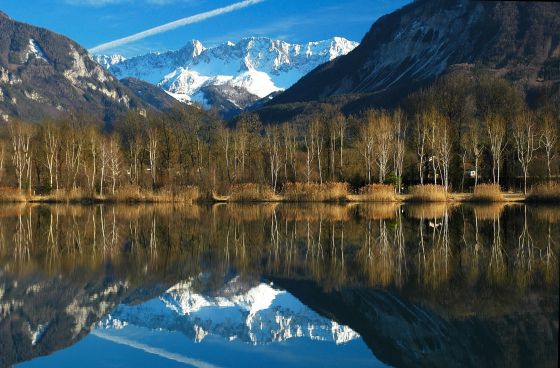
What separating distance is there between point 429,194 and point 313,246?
3020 centimetres

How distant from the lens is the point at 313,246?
25531 mm

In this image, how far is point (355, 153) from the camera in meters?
69.4

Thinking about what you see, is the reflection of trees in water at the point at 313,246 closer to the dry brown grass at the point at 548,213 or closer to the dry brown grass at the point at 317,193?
the dry brown grass at the point at 548,213

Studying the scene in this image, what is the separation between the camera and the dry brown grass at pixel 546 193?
48062 millimetres

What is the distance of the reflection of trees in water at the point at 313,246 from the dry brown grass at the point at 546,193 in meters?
9.91

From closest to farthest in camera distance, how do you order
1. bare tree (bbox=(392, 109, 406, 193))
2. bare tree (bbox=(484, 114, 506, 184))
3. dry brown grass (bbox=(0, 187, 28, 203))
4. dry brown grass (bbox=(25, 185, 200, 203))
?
bare tree (bbox=(484, 114, 506, 184)) → dry brown grass (bbox=(25, 185, 200, 203)) → bare tree (bbox=(392, 109, 406, 193)) → dry brown grass (bbox=(0, 187, 28, 203))

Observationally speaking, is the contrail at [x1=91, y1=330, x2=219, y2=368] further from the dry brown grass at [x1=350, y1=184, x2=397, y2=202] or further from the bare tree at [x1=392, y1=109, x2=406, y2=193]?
the bare tree at [x1=392, y1=109, x2=406, y2=193]

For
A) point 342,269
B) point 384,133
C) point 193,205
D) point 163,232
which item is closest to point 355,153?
point 384,133

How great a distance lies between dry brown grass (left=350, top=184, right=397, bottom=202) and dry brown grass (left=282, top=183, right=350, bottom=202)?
4.30 feet

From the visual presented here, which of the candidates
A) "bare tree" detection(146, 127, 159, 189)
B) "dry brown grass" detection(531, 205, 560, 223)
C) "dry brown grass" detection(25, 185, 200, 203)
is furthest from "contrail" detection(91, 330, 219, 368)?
"bare tree" detection(146, 127, 159, 189)

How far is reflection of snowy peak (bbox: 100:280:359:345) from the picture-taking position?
13578 millimetres

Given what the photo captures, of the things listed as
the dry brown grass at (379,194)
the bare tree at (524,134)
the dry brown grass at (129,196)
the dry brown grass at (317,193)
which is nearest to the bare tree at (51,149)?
the dry brown grass at (129,196)

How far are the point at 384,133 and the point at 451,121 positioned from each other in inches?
468

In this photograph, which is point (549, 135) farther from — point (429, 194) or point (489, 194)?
point (429, 194)
